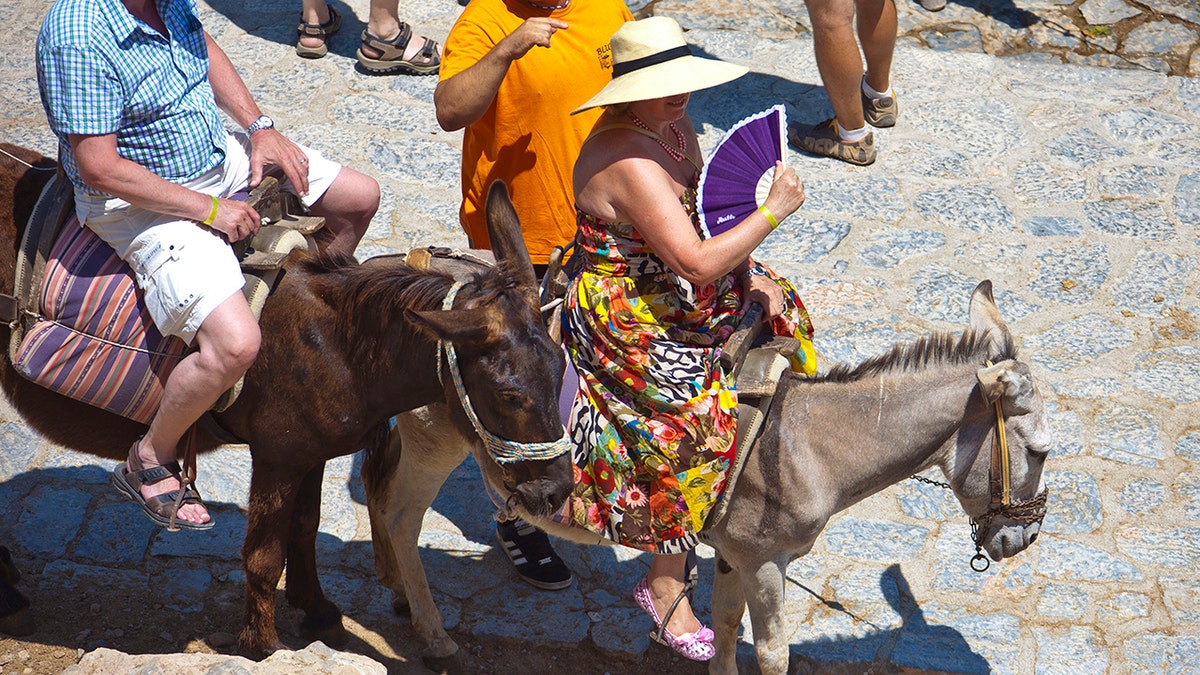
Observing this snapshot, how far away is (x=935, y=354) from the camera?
145 inches

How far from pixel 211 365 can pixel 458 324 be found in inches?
36.3

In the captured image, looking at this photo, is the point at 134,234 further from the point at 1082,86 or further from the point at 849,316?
the point at 1082,86

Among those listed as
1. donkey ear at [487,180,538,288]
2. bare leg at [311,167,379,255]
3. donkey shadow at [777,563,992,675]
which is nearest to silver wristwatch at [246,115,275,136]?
bare leg at [311,167,379,255]

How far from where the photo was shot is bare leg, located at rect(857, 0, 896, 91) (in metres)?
7.34

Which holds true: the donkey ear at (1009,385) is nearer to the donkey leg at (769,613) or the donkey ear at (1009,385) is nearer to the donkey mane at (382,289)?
the donkey leg at (769,613)

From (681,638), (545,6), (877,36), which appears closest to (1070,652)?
(681,638)

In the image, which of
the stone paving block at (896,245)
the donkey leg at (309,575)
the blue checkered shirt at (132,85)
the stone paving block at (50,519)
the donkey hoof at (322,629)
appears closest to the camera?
the blue checkered shirt at (132,85)

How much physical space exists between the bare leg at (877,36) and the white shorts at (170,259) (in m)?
5.28

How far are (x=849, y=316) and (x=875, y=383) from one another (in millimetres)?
2521

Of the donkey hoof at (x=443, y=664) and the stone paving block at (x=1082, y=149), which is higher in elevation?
the donkey hoof at (x=443, y=664)

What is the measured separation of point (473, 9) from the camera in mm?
4191

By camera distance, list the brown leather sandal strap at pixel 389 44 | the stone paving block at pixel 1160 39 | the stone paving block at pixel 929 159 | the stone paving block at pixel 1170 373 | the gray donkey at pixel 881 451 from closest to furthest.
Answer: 1. the gray donkey at pixel 881 451
2. the stone paving block at pixel 1170 373
3. the stone paving block at pixel 929 159
4. the brown leather sandal strap at pixel 389 44
5. the stone paving block at pixel 1160 39

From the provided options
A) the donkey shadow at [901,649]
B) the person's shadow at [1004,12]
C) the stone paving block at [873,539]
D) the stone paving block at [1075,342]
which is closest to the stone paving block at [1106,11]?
the person's shadow at [1004,12]

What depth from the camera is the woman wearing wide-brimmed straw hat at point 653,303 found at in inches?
129
